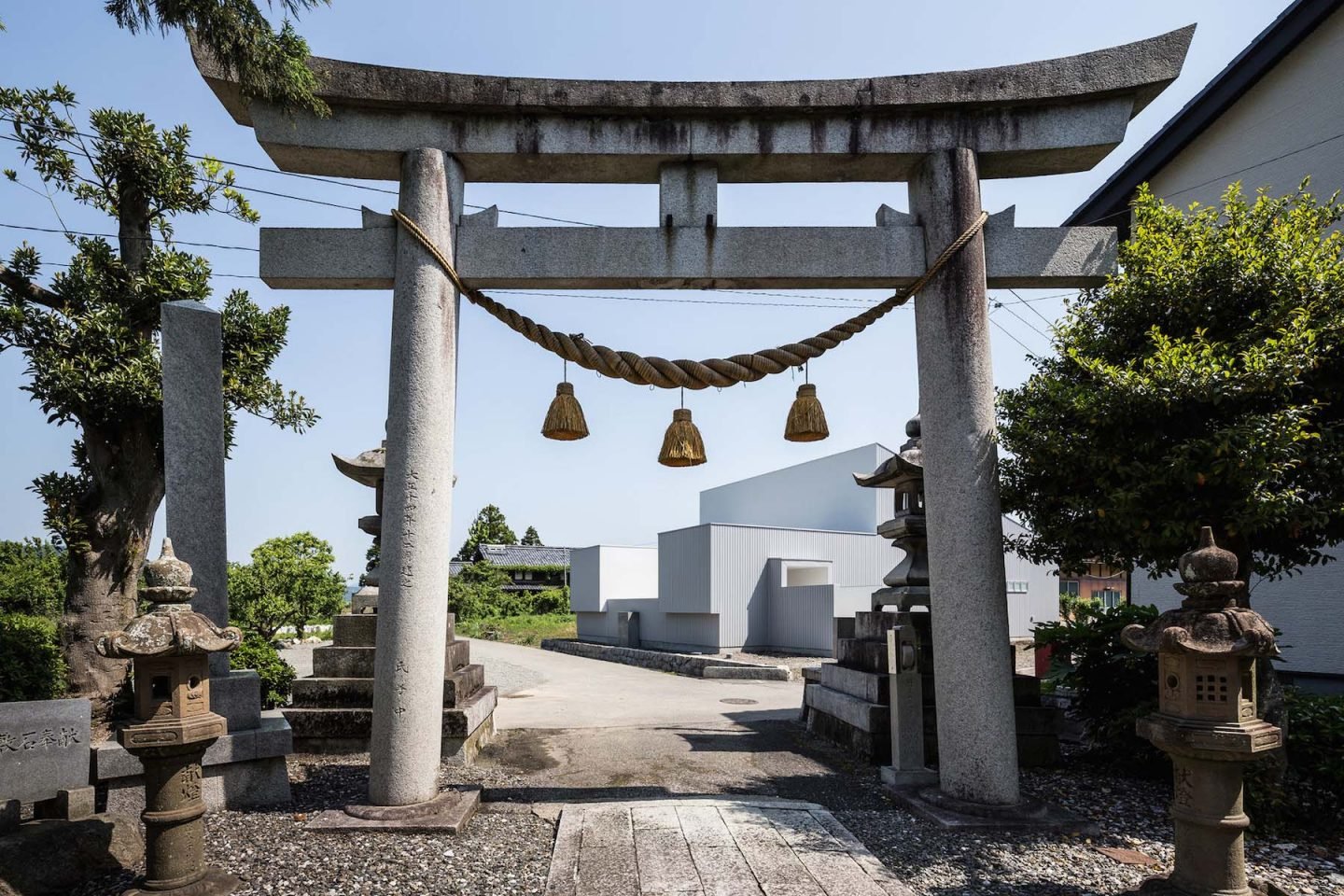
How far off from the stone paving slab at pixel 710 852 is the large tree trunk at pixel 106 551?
214 inches

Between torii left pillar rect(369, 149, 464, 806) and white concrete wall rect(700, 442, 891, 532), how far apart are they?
19406 mm

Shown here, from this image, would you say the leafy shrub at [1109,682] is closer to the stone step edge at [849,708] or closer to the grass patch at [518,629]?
the stone step edge at [849,708]

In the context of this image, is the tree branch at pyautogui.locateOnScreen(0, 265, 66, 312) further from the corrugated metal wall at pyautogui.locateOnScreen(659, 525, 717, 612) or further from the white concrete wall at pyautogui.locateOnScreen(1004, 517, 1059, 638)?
the white concrete wall at pyautogui.locateOnScreen(1004, 517, 1059, 638)

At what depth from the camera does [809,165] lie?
629cm

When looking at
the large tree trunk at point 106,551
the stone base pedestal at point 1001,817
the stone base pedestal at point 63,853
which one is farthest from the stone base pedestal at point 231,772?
the stone base pedestal at point 1001,817

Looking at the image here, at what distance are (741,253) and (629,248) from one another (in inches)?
34.2

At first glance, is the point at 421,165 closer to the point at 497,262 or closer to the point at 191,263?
the point at 497,262

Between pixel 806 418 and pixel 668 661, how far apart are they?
50.8 ft

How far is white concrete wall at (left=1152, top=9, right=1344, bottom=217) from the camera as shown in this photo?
384 inches

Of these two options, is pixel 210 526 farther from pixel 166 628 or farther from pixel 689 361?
pixel 689 361

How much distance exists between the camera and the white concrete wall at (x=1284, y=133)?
975cm

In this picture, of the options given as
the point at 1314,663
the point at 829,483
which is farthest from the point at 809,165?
the point at 829,483

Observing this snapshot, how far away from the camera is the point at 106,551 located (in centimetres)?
786

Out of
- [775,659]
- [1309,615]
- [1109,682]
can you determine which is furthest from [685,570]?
[1109,682]
